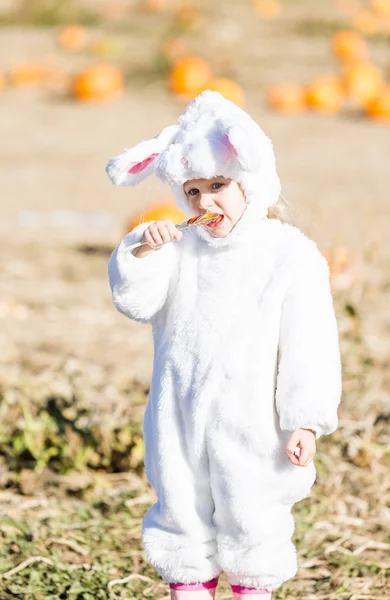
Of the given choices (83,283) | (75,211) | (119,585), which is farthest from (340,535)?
(75,211)

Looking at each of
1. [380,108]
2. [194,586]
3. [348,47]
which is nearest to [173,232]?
[194,586]

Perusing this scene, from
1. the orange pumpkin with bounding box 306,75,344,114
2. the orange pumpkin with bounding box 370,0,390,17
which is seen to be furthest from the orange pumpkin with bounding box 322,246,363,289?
the orange pumpkin with bounding box 370,0,390,17

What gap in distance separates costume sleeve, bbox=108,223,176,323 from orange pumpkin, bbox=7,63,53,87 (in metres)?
10.0

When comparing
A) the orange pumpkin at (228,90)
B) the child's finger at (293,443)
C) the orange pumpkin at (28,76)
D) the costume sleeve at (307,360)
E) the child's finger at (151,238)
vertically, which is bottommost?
the child's finger at (293,443)

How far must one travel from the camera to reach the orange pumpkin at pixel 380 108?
10859mm

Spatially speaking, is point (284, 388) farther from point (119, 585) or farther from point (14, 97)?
point (14, 97)

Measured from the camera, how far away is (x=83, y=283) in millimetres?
6750

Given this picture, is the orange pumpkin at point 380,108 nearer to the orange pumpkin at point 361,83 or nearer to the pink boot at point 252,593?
the orange pumpkin at point 361,83

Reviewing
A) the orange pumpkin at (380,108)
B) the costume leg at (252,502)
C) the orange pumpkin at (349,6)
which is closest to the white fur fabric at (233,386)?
the costume leg at (252,502)

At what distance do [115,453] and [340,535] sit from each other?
958mm

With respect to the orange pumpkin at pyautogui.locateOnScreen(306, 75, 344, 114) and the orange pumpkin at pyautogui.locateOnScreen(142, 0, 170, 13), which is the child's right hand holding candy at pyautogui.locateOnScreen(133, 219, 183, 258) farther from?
the orange pumpkin at pyautogui.locateOnScreen(142, 0, 170, 13)

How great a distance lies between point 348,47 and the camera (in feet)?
43.3

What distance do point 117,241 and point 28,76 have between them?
537 centimetres

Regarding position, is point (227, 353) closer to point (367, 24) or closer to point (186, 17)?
point (367, 24)
